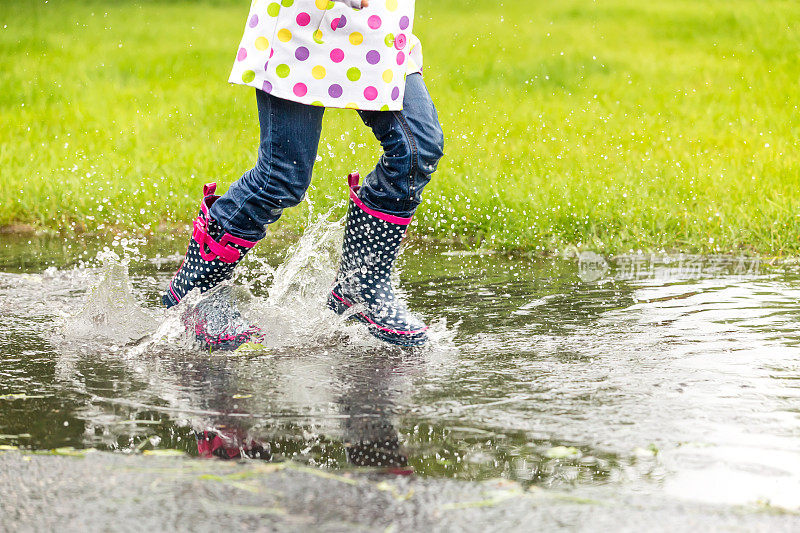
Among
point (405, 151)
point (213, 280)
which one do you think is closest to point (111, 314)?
point (213, 280)

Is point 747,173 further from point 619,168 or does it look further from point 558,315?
point 558,315

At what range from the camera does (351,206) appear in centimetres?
336

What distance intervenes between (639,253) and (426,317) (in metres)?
1.55

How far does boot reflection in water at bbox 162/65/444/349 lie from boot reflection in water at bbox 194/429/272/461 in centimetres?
87

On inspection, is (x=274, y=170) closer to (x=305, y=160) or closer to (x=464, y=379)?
(x=305, y=160)

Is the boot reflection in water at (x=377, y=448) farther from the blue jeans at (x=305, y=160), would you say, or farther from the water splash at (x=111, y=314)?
the water splash at (x=111, y=314)

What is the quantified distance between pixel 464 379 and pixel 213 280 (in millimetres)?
944

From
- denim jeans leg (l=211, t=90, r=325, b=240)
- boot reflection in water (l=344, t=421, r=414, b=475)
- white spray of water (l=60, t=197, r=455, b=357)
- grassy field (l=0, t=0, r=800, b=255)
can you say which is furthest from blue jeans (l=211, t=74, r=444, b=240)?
grassy field (l=0, t=0, r=800, b=255)

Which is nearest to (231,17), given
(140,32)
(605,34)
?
(140,32)

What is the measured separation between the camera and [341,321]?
3.42 meters

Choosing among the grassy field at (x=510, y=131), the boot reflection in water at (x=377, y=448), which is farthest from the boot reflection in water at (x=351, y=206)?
the grassy field at (x=510, y=131)

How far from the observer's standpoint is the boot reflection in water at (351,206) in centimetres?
310

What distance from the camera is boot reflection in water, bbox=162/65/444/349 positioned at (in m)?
3.10

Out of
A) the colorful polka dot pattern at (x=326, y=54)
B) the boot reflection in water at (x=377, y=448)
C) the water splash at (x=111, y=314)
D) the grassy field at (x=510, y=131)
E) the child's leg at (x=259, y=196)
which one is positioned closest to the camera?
the boot reflection in water at (x=377, y=448)
